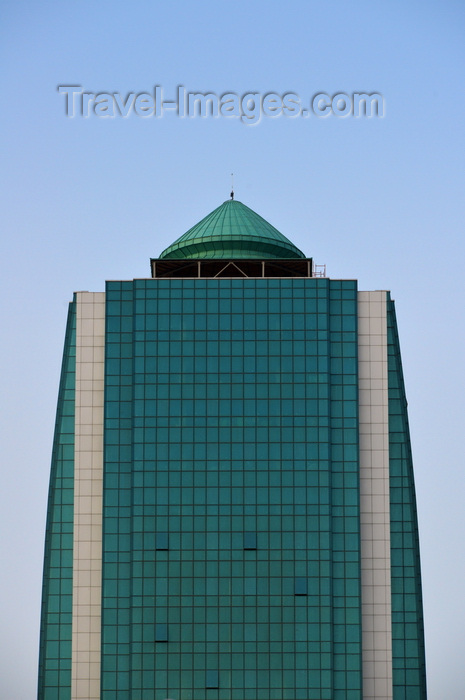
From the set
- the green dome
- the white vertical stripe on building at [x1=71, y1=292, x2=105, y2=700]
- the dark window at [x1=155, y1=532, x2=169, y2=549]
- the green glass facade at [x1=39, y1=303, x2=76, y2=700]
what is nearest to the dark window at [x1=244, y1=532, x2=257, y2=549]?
the dark window at [x1=155, y1=532, x2=169, y2=549]

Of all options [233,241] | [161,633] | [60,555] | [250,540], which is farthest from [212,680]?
[233,241]

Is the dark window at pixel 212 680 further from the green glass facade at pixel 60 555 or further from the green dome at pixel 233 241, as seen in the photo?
the green dome at pixel 233 241

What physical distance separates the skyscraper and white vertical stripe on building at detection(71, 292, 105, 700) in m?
0.14

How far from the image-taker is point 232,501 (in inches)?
4651

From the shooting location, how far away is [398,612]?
4653 inches

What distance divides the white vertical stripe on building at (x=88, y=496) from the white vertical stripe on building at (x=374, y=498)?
2258 centimetres

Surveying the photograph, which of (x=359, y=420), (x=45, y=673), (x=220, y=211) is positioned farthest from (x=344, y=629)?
(x=220, y=211)

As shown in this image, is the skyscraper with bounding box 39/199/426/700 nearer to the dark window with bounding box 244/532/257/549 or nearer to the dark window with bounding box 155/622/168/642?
the dark window with bounding box 244/532/257/549

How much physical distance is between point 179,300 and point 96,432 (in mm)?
13579

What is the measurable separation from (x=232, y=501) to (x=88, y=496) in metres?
12.7

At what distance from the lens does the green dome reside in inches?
5103

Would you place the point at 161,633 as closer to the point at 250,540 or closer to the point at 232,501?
the point at 250,540

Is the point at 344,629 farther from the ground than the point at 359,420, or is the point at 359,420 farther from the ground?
the point at 359,420

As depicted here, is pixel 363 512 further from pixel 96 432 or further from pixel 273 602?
pixel 96 432
